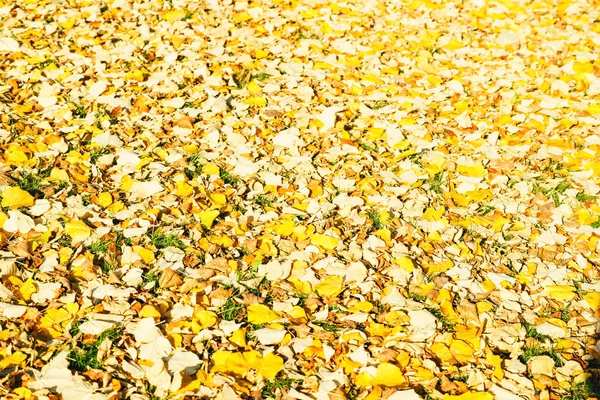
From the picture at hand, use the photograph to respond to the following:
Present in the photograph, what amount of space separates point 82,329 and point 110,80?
193cm

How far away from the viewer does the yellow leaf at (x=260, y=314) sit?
2445mm

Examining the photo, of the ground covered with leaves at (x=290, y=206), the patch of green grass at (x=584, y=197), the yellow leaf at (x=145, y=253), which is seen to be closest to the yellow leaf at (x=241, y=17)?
the ground covered with leaves at (x=290, y=206)

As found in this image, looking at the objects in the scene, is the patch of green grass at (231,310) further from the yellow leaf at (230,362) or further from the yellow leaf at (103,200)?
the yellow leaf at (103,200)

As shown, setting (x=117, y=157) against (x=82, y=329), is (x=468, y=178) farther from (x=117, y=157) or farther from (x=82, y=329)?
(x=82, y=329)

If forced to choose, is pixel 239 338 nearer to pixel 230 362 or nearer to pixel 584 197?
pixel 230 362

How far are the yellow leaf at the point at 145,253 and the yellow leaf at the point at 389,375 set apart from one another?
1.08 m

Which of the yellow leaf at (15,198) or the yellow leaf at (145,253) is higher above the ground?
the yellow leaf at (15,198)

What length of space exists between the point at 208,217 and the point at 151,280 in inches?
17.6

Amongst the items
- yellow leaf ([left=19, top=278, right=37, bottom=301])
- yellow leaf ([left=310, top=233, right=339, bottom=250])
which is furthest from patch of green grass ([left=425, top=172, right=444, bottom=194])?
yellow leaf ([left=19, top=278, right=37, bottom=301])

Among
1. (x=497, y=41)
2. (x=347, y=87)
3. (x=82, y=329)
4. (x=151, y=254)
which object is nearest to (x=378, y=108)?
(x=347, y=87)

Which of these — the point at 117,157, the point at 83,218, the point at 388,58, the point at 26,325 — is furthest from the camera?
the point at 388,58

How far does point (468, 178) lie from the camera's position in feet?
10.9

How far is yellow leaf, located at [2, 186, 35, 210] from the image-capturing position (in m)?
2.76

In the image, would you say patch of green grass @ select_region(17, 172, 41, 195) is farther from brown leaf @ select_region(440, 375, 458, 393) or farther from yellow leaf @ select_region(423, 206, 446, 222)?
brown leaf @ select_region(440, 375, 458, 393)
